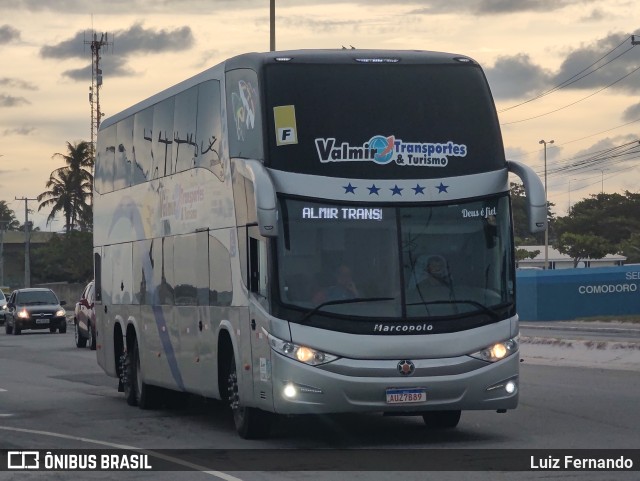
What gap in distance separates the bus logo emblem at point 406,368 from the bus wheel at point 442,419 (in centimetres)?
194

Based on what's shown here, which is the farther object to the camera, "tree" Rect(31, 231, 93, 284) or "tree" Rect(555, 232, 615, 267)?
"tree" Rect(555, 232, 615, 267)

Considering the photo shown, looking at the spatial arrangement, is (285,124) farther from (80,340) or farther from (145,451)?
(80,340)

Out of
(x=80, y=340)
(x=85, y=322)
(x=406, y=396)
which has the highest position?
(x=406, y=396)

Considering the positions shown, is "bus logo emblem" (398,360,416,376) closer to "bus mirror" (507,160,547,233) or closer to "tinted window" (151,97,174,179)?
"bus mirror" (507,160,547,233)

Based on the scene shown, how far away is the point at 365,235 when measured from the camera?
538 inches

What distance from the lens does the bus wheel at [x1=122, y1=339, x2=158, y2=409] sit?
63.1 feet

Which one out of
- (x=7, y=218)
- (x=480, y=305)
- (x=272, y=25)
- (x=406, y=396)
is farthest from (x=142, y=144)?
(x=7, y=218)

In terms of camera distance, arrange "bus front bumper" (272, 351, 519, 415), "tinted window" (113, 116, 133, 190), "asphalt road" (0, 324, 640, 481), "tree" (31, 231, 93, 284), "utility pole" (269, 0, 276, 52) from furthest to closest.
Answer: "tree" (31, 231, 93, 284) → "utility pole" (269, 0, 276, 52) → "tinted window" (113, 116, 133, 190) → "bus front bumper" (272, 351, 519, 415) → "asphalt road" (0, 324, 640, 481)

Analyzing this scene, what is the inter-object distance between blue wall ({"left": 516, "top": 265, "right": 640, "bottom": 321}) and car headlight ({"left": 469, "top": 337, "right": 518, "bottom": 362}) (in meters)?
36.4

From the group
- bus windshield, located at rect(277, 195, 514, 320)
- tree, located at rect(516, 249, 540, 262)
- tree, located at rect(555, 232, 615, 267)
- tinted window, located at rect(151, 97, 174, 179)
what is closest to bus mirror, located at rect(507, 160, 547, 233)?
bus windshield, located at rect(277, 195, 514, 320)

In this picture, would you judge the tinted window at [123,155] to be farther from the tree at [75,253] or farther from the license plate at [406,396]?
the tree at [75,253]

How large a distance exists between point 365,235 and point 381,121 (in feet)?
4.00

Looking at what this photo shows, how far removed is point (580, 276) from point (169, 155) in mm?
34484

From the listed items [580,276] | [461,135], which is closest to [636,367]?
[461,135]
